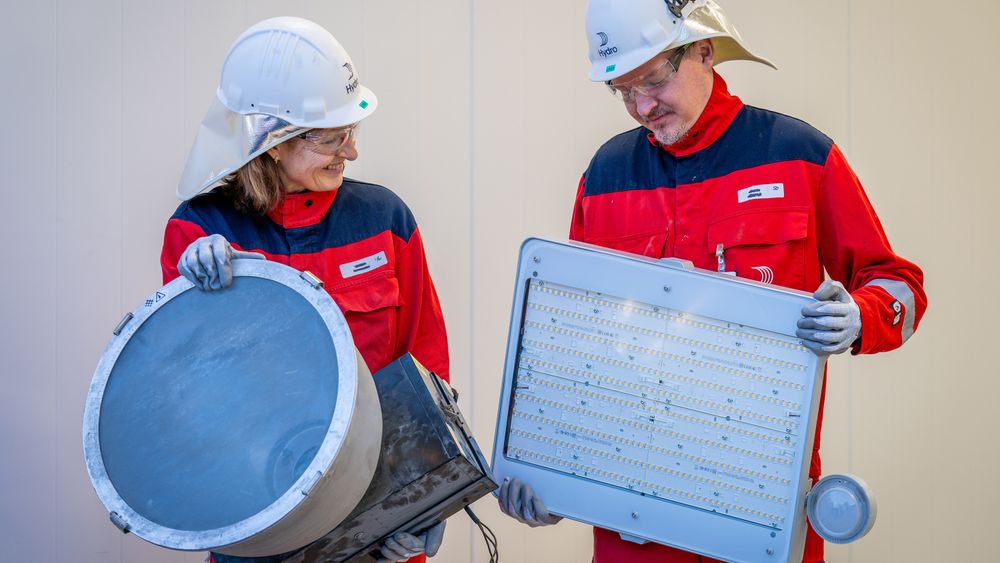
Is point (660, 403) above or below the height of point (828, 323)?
below

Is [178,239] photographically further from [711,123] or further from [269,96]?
[711,123]

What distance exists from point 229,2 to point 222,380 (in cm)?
182

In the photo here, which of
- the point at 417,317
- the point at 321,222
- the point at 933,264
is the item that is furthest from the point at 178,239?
the point at 933,264

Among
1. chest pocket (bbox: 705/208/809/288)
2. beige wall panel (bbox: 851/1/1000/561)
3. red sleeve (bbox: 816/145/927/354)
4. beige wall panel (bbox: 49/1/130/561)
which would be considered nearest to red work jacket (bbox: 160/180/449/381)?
chest pocket (bbox: 705/208/809/288)

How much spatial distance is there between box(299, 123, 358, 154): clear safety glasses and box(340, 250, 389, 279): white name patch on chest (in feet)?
0.81

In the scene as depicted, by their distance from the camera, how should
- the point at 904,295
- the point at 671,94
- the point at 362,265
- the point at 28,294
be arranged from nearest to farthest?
the point at 904,295, the point at 671,94, the point at 362,265, the point at 28,294

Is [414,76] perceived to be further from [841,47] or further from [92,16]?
[841,47]

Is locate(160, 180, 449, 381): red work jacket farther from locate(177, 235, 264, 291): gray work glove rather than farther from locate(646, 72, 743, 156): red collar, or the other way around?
locate(646, 72, 743, 156): red collar

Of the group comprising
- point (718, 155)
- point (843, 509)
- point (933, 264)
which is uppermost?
A: point (718, 155)

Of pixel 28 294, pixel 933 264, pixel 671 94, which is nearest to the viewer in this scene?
pixel 671 94

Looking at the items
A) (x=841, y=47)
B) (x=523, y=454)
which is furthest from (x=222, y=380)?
(x=841, y=47)

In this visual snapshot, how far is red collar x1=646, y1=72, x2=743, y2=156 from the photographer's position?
1994 mm

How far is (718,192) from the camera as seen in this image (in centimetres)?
196

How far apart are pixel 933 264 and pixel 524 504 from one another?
7.33ft
